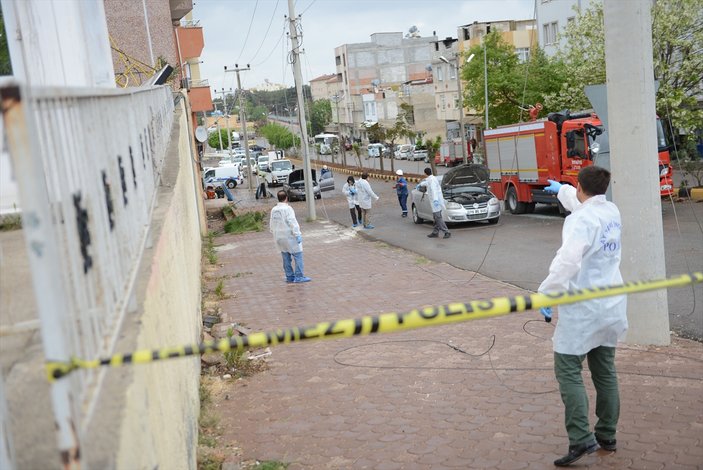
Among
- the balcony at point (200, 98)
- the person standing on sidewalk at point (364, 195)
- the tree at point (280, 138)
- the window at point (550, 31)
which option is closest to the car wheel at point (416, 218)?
the person standing on sidewalk at point (364, 195)

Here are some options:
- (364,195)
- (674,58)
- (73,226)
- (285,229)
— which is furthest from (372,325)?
(674,58)

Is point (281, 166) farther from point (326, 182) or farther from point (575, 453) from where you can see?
point (575, 453)

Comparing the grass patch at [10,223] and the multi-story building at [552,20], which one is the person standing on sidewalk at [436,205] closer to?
the grass patch at [10,223]

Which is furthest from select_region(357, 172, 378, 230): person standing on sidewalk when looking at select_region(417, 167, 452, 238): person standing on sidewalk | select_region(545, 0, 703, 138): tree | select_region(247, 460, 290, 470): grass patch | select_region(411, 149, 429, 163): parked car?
select_region(411, 149, 429, 163): parked car

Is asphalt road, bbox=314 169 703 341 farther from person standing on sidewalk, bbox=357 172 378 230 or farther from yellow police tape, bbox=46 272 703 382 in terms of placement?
yellow police tape, bbox=46 272 703 382

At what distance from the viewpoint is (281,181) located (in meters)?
52.0

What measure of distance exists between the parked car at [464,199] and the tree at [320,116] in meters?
101

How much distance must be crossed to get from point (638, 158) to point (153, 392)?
592 centimetres

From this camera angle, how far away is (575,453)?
5160 millimetres

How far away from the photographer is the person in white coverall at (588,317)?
5.11 m

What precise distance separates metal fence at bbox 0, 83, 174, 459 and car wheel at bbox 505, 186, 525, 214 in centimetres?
2280

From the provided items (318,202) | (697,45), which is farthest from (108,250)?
(318,202)

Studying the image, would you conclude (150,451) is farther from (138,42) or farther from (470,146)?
(470,146)

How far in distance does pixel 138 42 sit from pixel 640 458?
2721 cm
